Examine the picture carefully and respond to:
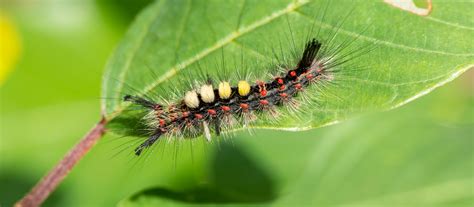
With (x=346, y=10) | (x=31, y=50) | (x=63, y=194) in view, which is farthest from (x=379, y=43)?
(x=31, y=50)

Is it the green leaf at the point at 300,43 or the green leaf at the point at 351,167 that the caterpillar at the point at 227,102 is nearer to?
the green leaf at the point at 300,43

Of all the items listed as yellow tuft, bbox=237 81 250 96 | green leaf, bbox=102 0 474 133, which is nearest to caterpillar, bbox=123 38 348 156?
yellow tuft, bbox=237 81 250 96

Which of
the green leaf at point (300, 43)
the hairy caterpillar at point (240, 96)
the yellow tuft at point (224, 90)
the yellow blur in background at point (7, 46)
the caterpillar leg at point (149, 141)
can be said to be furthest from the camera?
the yellow blur in background at point (7, 46)

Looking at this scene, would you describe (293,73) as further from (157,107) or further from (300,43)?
(157,107)

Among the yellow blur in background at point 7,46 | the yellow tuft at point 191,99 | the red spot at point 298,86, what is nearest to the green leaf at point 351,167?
the yellow tuft at point 191,99

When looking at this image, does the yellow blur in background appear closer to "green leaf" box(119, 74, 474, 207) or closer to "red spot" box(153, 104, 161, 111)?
"green leaf" box(119, 74, 474, 207)

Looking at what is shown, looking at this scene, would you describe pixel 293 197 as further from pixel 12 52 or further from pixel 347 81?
pixel 12 52

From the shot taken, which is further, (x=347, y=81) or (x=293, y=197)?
(x=293, y=197)
